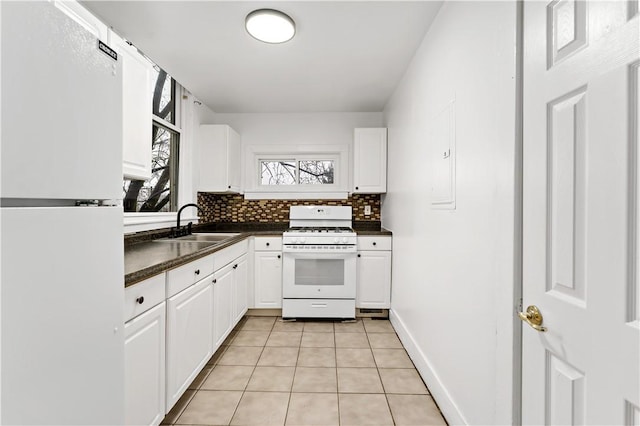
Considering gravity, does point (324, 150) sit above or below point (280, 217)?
above

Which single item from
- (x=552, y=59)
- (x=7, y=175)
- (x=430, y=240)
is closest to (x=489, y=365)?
(x=430, y=240)

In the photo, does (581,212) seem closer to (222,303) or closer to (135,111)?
(135,111)

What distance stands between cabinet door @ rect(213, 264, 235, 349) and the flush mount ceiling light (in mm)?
1773

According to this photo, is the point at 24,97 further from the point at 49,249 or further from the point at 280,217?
the point at 280,217

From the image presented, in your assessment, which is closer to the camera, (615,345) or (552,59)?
(615,345)

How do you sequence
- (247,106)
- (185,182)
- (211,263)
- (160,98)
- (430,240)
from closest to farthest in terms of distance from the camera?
(430,240)
(211,263)
(160,98)
(185,182)
(247,106)

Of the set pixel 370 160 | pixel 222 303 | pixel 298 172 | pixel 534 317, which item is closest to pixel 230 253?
pixel 222 303

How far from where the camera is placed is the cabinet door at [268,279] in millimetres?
3449

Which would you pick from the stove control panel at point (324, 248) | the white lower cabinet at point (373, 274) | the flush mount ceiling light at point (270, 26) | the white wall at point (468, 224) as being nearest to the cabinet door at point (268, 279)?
the stove control panel at point (324, 248)

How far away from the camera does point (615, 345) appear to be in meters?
0.68

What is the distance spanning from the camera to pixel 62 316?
737mm

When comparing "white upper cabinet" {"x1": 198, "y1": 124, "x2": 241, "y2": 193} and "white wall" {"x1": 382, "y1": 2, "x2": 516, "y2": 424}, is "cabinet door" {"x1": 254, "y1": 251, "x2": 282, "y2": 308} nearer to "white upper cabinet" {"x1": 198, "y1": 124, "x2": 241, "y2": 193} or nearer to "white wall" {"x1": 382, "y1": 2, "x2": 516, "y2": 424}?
"white upper cabinet" {"x1": 198, "y1": 124, "x2": 241, "y2": 193}

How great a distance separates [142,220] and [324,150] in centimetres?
237

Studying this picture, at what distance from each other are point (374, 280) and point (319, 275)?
0.62 metres
